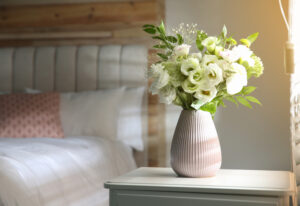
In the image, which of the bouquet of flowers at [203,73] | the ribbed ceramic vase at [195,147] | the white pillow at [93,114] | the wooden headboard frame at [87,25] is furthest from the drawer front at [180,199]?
the wooden headboard frame at [87,25]

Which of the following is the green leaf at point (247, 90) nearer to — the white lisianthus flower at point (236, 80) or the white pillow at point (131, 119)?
the white lisianthus flower at point (236, 80)

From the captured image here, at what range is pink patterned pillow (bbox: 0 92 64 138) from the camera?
304cm

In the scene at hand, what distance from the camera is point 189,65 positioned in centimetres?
171

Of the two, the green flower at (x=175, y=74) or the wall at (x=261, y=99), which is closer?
the green flower at (x=175, y=74)

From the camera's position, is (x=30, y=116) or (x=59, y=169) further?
(x=30, y=116)

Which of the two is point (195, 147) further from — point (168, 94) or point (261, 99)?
point (261, 99)

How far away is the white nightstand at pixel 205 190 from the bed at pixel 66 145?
58cm

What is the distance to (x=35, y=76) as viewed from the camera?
11.7ft

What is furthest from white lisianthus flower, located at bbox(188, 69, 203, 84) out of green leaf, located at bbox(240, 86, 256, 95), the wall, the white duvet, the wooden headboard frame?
the wooden headboard frame

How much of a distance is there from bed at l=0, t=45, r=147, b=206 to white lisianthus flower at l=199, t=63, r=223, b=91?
1.51 feet

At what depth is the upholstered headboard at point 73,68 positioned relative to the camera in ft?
11.0

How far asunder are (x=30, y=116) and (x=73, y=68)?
59 cm

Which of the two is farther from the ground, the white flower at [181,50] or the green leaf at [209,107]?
the white flower at [181,50]

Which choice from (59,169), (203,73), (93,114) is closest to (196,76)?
(203,73)
